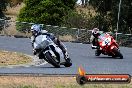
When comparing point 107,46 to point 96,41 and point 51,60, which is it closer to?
point 96,41

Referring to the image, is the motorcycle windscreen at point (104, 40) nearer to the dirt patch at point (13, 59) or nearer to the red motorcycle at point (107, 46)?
the red motorcycle at point (107, 46)

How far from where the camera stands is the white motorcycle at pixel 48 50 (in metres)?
18.9

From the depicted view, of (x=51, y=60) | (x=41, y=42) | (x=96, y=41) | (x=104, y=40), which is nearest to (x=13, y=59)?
(x=41, y=42)

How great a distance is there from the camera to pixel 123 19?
40.1m

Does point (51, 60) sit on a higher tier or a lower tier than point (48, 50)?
lower

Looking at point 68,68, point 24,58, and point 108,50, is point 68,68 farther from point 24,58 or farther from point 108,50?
point 108,50

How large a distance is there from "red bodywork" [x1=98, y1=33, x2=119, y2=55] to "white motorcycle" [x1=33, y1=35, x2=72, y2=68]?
20.7ft

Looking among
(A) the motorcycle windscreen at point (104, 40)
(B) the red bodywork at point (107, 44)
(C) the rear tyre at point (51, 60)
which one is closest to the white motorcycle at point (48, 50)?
(C) the rear tyre at point (51, 60)

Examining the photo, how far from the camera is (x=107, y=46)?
2538 cm

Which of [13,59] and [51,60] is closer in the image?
[51,60]

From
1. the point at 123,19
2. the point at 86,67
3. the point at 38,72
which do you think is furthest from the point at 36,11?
the point at 38,72

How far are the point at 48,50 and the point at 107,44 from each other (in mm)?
6840

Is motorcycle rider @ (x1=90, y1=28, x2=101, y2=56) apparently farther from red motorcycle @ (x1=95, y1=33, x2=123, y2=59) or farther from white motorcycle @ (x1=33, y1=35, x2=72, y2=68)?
white motorcycle @ (x1=33, y1=35, x2=72, y2=68)

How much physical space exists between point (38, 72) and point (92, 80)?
4887 mm
